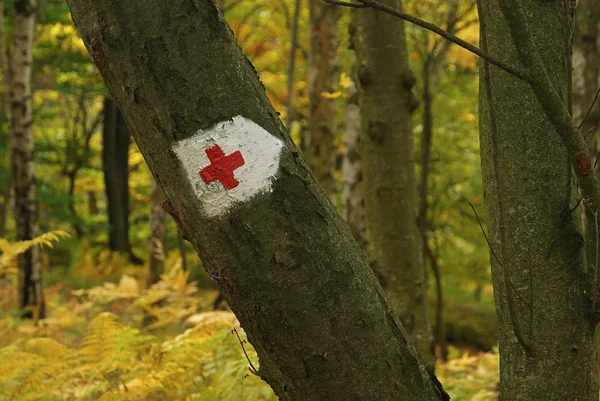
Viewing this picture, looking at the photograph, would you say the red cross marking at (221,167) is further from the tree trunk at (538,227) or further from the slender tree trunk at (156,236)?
the slender tree trunk at (156,236)

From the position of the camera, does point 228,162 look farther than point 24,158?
No

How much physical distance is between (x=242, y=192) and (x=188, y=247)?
54.7 feet

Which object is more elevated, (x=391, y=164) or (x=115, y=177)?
(x=115, y=177)

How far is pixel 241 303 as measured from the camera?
1.18 meters

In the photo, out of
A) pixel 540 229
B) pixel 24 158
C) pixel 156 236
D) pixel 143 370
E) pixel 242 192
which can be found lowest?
pixel 143 370

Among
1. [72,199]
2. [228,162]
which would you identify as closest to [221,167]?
[228,162]

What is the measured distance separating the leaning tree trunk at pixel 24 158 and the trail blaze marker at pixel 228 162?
6312 mm

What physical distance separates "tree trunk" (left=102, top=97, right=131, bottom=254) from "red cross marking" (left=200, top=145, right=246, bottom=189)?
13.6m

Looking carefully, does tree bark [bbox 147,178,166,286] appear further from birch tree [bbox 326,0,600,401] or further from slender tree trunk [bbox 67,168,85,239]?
birch tree [bbox 326,0,600,401]

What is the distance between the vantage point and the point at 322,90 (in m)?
6.79

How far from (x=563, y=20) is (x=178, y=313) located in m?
4.29

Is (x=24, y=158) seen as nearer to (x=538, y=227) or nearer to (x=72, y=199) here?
(x=72, y=199)

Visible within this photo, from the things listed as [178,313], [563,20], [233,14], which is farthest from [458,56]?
[563,20]

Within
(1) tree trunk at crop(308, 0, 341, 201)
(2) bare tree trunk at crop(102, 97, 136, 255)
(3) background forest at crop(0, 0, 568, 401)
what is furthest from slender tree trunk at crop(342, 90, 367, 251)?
(2) bare tree trunk at crop(102, 97, 136, 255)
